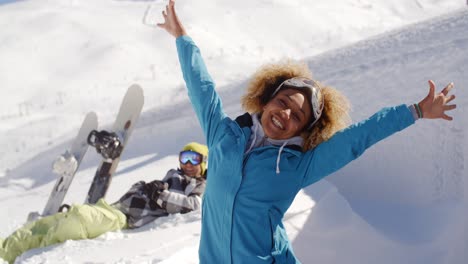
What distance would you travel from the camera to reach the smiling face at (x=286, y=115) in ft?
6.60

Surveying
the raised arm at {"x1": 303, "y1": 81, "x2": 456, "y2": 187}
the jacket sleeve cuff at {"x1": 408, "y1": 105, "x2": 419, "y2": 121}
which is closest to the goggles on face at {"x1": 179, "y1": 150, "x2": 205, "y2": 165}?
the raised arm at {"x1": 303, "y1": 81, "x2": 456, "y2": 187}

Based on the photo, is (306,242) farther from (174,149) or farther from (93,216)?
(174,149)

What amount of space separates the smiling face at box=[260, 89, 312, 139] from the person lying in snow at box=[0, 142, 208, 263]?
7.77ft

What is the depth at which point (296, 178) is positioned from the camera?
78.1 inches

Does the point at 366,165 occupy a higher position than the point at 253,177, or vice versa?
the point at 253,177

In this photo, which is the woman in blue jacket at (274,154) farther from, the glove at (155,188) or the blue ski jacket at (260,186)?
the glove at (155,188)

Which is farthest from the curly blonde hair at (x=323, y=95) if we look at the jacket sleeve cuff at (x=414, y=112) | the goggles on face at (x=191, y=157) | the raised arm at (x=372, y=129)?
the goggles on face at (x=191, y=157)

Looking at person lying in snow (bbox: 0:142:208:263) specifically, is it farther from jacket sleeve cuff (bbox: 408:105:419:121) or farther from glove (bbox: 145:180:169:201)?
jacket sleeve cuff (bbox: 408:105:419:121)

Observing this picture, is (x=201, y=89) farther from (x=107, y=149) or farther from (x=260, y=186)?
(x=107, y=149)

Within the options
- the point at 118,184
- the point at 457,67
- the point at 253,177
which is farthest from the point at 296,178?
the point at 118,184

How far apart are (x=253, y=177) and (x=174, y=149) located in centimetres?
509

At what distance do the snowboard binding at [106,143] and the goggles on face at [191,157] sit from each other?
3.72ft

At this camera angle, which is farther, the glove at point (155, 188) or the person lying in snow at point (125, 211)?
the glove at point (155, 188)

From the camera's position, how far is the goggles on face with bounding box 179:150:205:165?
4.63 metres
